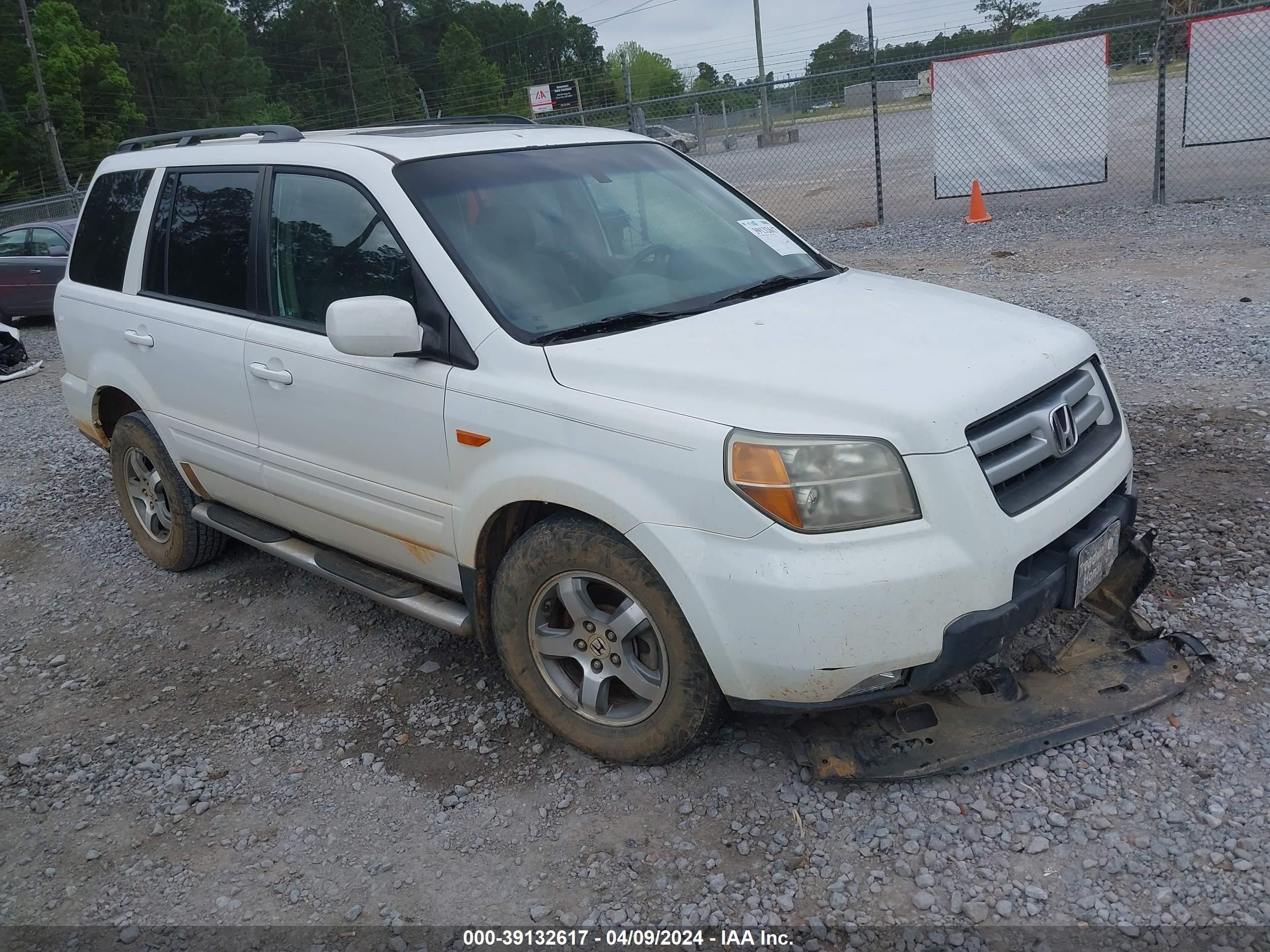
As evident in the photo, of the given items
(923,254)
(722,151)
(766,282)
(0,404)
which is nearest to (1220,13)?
(923,254)

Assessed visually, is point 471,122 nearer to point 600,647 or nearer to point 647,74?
point 600,647

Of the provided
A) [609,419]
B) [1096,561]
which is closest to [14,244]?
[609,419]

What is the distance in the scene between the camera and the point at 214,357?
4.27 meters

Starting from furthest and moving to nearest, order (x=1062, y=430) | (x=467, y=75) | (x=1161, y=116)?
(x=467, y=75) < (x=1161, y=116) < (x=1062, y=430)

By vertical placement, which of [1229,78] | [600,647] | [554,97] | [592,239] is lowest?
[600,647]

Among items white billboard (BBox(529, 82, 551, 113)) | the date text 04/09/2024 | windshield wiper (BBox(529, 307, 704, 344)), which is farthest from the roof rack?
white billboard (BBox(529, 82, 551, 113))

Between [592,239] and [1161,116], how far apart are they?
1066 cm

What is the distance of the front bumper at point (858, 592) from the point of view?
267 centimetres

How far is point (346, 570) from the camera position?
13.3 feet

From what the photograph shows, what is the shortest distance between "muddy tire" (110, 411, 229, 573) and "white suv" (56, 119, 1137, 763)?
0.59ft

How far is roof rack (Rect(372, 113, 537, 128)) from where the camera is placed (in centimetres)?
467

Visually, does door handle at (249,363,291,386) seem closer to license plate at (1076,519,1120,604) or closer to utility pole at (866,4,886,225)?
license plate at (1076,519,1120,604)

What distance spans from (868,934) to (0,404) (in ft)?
33.4

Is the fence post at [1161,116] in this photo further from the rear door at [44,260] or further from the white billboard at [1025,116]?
the rear door at [44,260]
